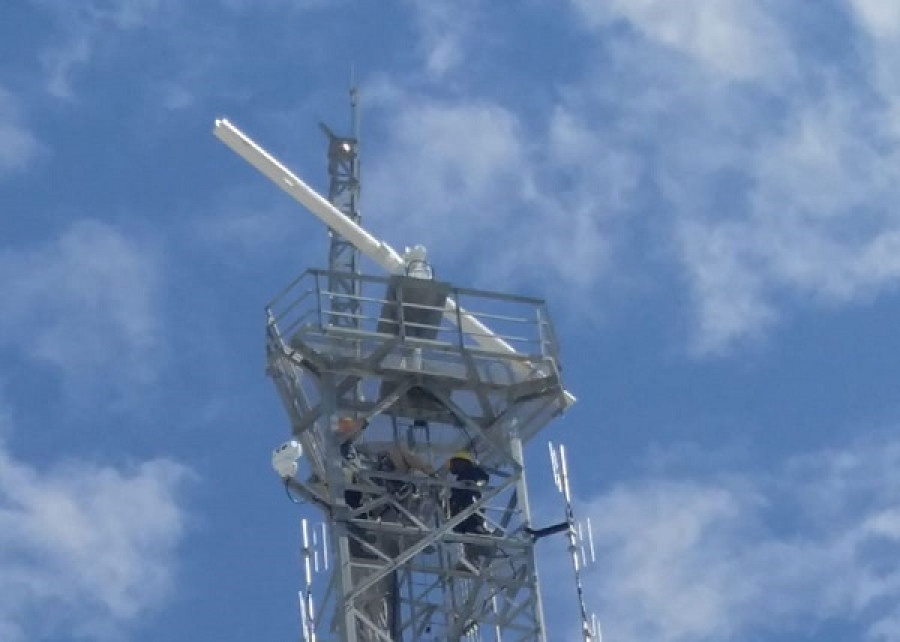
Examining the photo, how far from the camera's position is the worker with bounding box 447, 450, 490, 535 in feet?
234

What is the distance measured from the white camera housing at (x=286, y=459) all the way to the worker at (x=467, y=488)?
4062 mm

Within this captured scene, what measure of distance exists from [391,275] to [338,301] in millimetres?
1608

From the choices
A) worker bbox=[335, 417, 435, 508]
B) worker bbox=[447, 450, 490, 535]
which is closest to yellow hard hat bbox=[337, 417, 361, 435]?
worker bbox=[335, 417, 435, 508]

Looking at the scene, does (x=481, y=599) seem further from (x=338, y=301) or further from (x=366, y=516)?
(x=338, y=301)

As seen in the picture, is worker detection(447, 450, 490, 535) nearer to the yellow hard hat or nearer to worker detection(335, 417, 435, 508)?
worker detection(335, 417, 435, 508)

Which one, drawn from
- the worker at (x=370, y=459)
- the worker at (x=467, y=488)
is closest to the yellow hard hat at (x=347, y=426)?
the worker at (x=370, y=459)

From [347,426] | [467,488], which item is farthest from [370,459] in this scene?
[467,488]

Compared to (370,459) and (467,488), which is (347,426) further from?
(467,488)

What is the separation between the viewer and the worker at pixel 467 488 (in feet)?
234

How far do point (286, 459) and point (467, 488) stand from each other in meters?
4.58

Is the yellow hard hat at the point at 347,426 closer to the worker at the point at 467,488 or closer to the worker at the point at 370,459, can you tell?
the worker at the point at 370,459

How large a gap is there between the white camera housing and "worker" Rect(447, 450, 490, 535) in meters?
4.06

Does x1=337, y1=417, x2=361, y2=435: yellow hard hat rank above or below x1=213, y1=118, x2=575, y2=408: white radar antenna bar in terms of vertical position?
below

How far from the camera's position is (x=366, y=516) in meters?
70.8
